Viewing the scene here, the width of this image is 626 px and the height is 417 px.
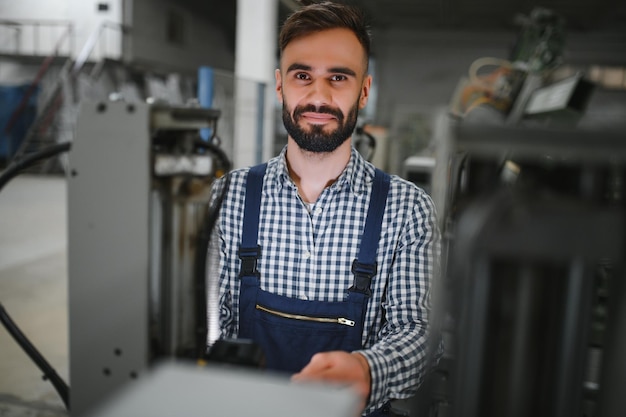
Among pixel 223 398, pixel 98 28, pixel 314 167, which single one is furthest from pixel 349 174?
pixel 98 28

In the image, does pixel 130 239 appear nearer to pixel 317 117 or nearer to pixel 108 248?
pixel 108 248

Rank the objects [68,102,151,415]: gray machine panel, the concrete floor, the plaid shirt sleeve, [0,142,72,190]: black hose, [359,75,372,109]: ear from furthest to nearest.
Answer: the concrete floor
[359,75,372,109]: ear
[0,142,72,190]: black hose
the plaid shirt sleeve
[68,102,151,415]: gray machine panel

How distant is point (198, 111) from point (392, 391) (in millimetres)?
718

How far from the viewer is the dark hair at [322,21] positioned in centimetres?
131

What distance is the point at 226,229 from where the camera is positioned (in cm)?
142

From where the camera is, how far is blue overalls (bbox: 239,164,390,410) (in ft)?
4.09

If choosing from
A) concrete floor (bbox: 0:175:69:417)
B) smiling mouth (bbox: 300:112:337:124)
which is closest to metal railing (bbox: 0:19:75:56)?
concrete floor (bbox: 0:175:69:417)

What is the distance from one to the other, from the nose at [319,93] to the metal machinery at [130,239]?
32cm

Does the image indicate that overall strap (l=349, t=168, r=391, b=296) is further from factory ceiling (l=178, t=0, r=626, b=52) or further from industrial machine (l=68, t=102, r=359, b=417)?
factory ceiling (l=178, t=0, r=626, b=52)

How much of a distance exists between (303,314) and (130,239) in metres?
0.44

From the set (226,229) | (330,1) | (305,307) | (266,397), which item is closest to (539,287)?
(266,397)

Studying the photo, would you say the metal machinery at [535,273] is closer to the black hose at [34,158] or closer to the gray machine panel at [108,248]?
the gray machine panel at [108,248]

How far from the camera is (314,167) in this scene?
1392mm

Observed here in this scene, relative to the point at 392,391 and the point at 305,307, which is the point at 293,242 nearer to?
the point at 305,307
